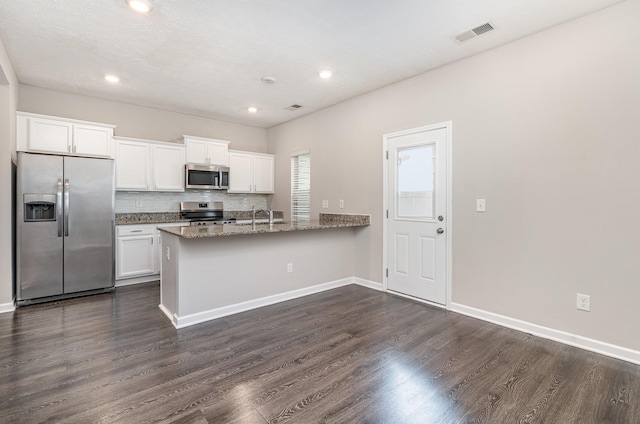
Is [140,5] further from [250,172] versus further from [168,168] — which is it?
[250,172]

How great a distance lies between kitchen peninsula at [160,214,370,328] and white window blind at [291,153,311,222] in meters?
1.27

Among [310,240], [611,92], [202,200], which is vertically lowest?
[310,240]

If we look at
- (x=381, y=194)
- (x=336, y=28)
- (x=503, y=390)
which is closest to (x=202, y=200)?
(x=381, y=194)

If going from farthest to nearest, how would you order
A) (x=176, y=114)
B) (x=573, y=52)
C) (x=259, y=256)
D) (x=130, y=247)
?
(x=176, y=114) → (x=130, y=247) → (x=259, y=256) → (x=573, y=52)

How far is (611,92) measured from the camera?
255 centimetres

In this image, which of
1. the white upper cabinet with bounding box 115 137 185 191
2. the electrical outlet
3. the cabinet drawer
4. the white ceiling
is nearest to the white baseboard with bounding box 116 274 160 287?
the cabinet drawer

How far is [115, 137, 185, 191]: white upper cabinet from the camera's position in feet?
15.4

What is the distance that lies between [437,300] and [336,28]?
3054 millimetres

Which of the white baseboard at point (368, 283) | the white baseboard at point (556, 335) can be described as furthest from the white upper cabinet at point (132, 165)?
the white baseboard at point (556, 335)

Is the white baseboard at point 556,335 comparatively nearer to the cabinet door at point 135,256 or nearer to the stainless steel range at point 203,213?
the stainless steel range at point 203,213

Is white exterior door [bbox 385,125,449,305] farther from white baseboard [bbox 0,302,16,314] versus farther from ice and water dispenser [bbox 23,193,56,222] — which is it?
white baseboard [bbox 0,302,16,314]

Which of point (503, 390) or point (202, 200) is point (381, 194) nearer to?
point (503, 390)

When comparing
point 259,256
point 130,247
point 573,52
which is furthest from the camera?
point 130,247

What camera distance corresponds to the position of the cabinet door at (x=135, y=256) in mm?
4492
